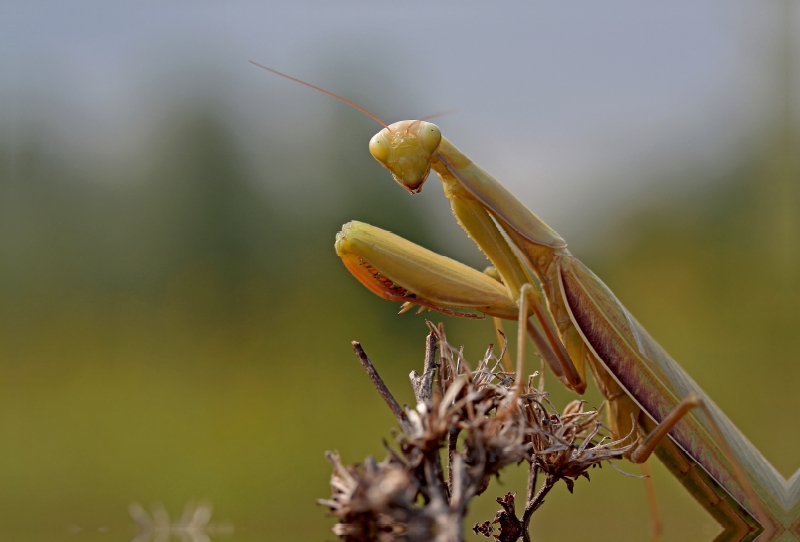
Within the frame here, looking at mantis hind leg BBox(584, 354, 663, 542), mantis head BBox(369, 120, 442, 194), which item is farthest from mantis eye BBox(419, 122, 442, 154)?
mantis hind leg BBox(584, 354, 663, 542)

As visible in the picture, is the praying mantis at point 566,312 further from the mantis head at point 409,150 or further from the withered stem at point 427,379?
the withered stem at point 427,379

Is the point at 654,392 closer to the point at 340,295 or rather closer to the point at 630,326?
the point at 630,326

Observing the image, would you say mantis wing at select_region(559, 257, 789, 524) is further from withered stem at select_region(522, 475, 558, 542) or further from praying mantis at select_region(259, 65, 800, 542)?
withered stem at select_region(522, 475, 558, 542)

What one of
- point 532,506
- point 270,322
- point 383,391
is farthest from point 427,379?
point 270,322

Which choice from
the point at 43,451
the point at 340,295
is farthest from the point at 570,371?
the point at 340,295

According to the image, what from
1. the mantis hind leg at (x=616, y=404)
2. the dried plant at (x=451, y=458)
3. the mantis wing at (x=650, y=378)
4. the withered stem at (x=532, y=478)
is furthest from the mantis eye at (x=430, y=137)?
the withered stem at (x=532, y=478)

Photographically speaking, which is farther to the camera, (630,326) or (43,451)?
(43,451)

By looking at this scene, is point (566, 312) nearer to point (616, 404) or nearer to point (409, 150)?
point (616, 404)
